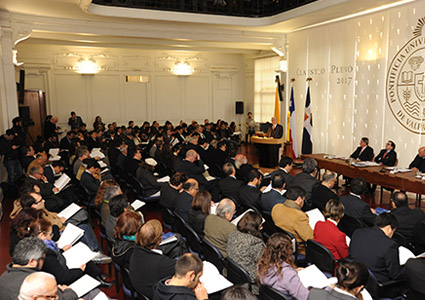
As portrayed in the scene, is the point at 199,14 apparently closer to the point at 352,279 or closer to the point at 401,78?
the point at 401,78

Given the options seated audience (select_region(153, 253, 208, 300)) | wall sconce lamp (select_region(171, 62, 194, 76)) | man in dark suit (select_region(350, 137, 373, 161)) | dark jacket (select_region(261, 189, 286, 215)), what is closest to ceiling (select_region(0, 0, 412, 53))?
man in dark suit (select_region(350, 137, 373, 161))

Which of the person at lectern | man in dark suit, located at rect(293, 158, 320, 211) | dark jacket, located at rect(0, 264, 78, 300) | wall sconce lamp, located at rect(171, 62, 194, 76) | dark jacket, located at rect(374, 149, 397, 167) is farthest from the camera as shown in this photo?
wall sconce lamp, located at rect(171, 62, 194, 76)

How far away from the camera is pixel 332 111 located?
11586 mm

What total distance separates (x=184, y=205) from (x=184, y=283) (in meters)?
2.52

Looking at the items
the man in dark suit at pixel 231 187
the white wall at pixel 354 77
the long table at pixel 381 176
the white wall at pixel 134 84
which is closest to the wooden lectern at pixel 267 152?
the white wall at pixel 354 77

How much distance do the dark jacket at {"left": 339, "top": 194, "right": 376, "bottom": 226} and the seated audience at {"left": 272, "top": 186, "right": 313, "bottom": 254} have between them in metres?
0.89

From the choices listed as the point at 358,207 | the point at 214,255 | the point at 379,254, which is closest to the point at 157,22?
the point at 358,207

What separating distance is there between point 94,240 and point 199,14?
805 cm

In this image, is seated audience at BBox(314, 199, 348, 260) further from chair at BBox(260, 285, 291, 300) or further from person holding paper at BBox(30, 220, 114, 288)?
person holding paper at BBox(30, 220, 114, 288)

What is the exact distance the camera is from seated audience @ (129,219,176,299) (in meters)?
3.27

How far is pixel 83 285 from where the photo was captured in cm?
346

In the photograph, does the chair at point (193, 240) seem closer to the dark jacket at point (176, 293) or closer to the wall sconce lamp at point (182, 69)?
the dark jacket at point (176, 293)

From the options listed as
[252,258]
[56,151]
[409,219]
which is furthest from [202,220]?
[56,151]

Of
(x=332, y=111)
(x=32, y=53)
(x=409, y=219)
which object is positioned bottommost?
(x=409, y=219)
